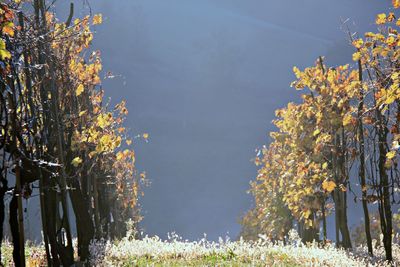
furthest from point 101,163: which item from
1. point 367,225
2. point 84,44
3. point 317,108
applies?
point 367,225

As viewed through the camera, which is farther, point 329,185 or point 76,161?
point 329,185

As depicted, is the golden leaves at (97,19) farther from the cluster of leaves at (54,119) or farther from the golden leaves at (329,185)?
the golden leaves at (329,185)

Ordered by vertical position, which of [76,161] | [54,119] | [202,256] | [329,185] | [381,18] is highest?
[381,18]

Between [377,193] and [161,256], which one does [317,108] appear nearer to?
[377,193]

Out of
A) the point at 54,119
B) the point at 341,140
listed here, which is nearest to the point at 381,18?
the point at 54,119

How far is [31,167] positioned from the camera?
8.92 meters

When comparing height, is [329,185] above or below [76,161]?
above

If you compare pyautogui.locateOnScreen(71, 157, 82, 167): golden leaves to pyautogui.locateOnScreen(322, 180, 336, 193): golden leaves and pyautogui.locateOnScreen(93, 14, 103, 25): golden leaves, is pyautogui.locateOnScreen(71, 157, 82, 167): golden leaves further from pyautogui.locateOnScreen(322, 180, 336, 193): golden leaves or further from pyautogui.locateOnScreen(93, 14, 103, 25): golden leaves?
pyautogui.locateOnScreen(322, 180, 336, 193): golden leaves

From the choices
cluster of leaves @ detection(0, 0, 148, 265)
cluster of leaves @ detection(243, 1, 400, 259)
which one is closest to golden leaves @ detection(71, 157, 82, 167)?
cluster of leaves @ detection(0, 0, 148, 265)

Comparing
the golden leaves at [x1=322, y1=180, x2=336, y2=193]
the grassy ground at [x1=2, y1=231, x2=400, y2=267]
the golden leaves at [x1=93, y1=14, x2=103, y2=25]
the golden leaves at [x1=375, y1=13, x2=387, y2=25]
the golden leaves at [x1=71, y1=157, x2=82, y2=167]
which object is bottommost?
the grassy ground at [x1=2, y1=231, x2=400, y2=267]

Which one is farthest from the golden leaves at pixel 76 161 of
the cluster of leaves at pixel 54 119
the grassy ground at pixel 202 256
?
the grassy ground at pixel 202 256

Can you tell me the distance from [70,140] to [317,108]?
953cm

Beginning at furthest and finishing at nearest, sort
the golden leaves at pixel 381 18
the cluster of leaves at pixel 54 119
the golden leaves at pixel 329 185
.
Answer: the golden leaves at pixel 329 185
the golden leaves at pixel 381 18
the cluster of leaves at pixel 54 119

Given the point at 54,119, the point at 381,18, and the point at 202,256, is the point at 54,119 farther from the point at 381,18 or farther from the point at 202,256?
the point at 381,18
